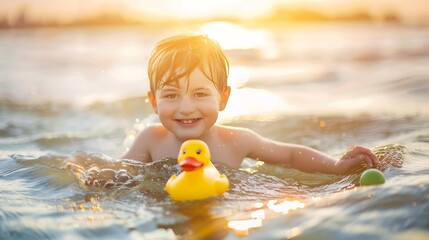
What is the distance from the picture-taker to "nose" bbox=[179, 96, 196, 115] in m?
4.06

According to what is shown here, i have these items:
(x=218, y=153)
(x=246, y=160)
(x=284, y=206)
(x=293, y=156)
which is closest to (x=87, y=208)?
(x=284, y=206)

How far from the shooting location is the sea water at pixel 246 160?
3.01 m

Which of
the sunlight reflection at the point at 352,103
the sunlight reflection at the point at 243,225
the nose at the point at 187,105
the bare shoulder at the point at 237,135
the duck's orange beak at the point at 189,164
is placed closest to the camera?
the sunlight reflection at the point at 243,225

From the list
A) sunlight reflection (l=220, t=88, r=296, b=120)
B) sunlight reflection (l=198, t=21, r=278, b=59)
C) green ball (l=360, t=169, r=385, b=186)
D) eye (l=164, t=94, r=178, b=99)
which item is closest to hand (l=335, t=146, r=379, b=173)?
green ball (l=360, t=169, r=385, b=186)

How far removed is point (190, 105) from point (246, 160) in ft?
5.75

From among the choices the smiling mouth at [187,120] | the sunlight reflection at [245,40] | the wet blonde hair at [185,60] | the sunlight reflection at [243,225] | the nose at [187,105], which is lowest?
the sunlight reflection at [243,225]

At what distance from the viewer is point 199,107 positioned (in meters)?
4.10

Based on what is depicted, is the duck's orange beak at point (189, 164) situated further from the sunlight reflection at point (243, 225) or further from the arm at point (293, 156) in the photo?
the arm at point (293, 156)

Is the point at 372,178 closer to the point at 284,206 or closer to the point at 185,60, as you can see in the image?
the point at 284,206

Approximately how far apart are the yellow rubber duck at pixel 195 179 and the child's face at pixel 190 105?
1.95 ft

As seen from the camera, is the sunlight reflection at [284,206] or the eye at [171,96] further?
the eye at [171,96]

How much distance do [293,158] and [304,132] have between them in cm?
207

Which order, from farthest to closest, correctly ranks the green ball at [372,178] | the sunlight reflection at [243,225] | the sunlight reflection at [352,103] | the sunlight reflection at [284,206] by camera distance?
1. the sunlight reflection at [352,103]
2. the green ball at [372,178]
3. the sunlight reflection at [284,206]
4. the sunlight reflection at [243,225]

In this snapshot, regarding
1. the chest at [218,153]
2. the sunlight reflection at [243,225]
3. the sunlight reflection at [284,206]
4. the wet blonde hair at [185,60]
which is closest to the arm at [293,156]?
the chest at [218,153]
